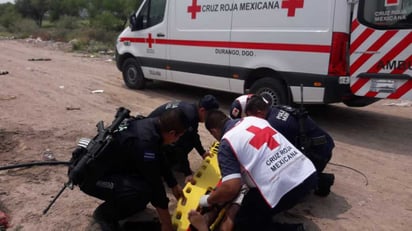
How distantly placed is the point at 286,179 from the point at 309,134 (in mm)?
1130

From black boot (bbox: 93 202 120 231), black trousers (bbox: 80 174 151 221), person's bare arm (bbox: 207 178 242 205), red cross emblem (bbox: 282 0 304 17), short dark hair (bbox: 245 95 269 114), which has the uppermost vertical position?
red cross emblem (bbox: 282 0 304 17)

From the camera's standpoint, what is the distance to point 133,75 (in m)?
9.49

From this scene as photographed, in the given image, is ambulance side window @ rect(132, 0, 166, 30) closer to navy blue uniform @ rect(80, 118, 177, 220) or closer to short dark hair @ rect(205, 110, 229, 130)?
short dark hair @ rect(205, 110, 229, 130)

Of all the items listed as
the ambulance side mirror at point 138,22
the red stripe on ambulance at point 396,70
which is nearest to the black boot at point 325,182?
the red stripe on ambulance at point 396,70

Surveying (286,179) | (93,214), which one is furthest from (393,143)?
(93,214)

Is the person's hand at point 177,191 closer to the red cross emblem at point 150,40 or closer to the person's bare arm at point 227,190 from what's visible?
the person's bare arm at point 227,190

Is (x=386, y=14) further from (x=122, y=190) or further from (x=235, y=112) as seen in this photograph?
(x=122, y=190)

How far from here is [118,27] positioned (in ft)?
116

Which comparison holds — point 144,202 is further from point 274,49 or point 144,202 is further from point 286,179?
point 274,49

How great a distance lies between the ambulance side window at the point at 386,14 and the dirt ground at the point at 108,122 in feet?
5.33

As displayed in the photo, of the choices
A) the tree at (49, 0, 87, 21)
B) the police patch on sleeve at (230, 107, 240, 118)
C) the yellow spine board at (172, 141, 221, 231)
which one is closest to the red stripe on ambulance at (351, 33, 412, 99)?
the police patch on sleeve at (230, 107, 240, 118)

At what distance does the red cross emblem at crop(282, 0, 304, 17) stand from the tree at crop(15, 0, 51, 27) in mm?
58018

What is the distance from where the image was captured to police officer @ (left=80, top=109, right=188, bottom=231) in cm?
314

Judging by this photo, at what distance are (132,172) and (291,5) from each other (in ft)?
12.8
